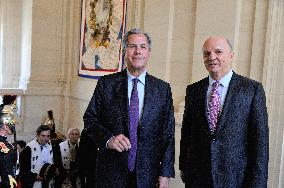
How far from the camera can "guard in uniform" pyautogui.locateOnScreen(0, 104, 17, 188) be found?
4383 mm

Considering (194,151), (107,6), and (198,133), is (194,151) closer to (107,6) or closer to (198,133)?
(198,133)

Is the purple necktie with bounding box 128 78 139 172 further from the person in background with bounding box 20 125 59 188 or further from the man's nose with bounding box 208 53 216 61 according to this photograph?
the person in background with bounding box 20 125 59 188

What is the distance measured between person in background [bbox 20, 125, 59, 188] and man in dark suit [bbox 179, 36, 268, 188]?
11.2 ft

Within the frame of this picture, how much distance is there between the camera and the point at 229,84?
8.94 feet

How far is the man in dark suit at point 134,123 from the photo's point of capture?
280 centimetres

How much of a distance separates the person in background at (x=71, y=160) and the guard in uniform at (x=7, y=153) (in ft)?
4.38

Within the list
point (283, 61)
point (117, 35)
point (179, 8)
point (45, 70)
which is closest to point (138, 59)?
point (283, 61)

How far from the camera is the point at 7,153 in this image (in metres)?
4.40

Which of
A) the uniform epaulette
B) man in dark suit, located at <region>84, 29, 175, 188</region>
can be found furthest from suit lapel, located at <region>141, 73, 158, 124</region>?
the uniform epaulette

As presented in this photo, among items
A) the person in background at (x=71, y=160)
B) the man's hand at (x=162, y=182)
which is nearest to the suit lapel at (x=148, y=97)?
the man's hand at (x=162, y=182)

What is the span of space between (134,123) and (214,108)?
22.8 inches

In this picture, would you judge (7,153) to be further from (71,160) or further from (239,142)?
(239,142)

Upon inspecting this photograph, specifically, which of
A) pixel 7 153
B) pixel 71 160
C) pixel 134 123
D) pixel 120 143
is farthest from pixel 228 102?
pixel 71 160

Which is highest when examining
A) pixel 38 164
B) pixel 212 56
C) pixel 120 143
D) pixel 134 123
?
pixel 212 56
